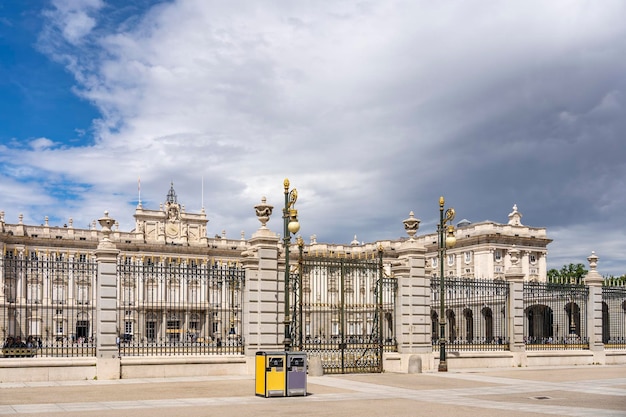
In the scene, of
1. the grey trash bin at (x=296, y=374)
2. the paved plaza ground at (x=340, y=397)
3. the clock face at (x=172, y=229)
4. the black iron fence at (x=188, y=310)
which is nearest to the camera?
the paved plaza ground at (x=340, y=397)

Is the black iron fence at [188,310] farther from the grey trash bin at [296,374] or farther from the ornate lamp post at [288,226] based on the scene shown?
the grey trash bin at [296,374]

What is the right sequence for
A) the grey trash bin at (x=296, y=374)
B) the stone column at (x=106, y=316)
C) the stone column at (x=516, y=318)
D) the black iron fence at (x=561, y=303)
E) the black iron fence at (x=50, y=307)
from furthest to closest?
1. the black iron fence at (x=561, y=303)
2. the stone column at (x=516, y=318)
3. the black iron fence at (x=50, y=307)
4. the stone column at (x=106, y=316)
5. the grey trash bin at (x=296, y=374)

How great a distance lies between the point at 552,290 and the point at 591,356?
4514 millimetres

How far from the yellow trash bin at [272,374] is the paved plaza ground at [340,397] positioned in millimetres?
347

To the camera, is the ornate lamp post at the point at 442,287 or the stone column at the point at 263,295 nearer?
the stone column at the point at 263,295

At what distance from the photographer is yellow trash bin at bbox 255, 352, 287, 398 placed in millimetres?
21203

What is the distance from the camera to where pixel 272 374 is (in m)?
21.3

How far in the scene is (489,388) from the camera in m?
24.9

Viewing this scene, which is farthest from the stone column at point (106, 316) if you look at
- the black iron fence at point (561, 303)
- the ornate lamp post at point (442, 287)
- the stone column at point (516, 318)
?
the black iron fence at point (561, 303)

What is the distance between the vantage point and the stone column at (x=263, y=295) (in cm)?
2831

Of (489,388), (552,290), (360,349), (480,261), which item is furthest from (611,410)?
(480,261)

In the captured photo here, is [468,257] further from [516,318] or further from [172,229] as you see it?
[516,318]

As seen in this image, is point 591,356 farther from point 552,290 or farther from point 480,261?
point 480,261

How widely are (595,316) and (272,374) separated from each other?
75.4 ft
